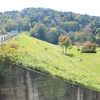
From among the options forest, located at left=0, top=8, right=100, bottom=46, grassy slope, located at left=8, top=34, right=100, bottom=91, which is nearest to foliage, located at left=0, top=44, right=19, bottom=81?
grassy slope, located at left=8, top=34, right=100, bottom=91

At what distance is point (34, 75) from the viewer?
34.2ft

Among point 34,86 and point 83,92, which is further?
Result: point 83,92

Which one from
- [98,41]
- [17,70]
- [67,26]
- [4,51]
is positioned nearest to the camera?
[17,70]

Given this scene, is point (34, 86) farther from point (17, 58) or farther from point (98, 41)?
point (98, 41)

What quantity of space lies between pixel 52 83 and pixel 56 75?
74cm

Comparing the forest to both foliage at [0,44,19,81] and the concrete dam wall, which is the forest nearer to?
foliage at [0,44,19,81]

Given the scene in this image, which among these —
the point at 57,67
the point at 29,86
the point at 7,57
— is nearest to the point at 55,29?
the point at 57,67

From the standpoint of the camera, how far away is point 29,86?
34.1 feet

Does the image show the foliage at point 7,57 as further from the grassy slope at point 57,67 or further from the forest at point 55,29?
the forest at point 55,29

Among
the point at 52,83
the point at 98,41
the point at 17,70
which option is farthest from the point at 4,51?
the point at 98,41

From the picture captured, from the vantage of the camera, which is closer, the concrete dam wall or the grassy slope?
the concrete dam wall

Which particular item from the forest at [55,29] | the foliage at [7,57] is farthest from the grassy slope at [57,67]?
the forest at [55,29]

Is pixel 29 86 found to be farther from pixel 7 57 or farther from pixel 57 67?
pixel 57 67

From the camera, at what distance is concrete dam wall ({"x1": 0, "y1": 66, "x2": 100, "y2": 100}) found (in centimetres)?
1030
